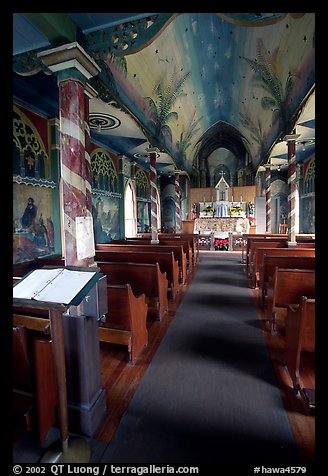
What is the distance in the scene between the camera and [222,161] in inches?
867

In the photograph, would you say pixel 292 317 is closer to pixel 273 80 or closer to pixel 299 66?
pixel 299 66

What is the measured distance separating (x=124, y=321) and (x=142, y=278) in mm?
1206

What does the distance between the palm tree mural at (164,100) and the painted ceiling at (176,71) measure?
4 centimetres

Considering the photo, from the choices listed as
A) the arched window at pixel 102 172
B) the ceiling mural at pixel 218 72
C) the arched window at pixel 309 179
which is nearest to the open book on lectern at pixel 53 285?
the ceiling mural at pixel 218 72

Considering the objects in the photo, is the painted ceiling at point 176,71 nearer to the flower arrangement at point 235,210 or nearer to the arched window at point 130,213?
the arched window at point 130,213

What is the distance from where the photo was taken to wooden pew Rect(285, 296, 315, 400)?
2.53 metres

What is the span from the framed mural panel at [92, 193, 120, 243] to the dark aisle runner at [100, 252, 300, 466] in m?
5.95

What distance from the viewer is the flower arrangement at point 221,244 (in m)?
12.2

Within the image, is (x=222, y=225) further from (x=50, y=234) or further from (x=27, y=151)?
(x=27, y=151)

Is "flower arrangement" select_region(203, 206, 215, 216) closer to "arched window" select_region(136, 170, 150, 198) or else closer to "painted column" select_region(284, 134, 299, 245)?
"arched window" select_region(136, 170, 150, 198)

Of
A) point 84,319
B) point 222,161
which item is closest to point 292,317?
point 84,319

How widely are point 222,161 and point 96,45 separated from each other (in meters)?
19.7

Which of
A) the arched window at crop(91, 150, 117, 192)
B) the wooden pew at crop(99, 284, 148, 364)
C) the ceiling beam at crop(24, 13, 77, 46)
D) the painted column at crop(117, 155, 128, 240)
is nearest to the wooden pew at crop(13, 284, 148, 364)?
the wooden pew at crop(99, 284, 148, 364)

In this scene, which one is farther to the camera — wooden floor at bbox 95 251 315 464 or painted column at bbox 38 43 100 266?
painted column at bbox 38 43 100 266
